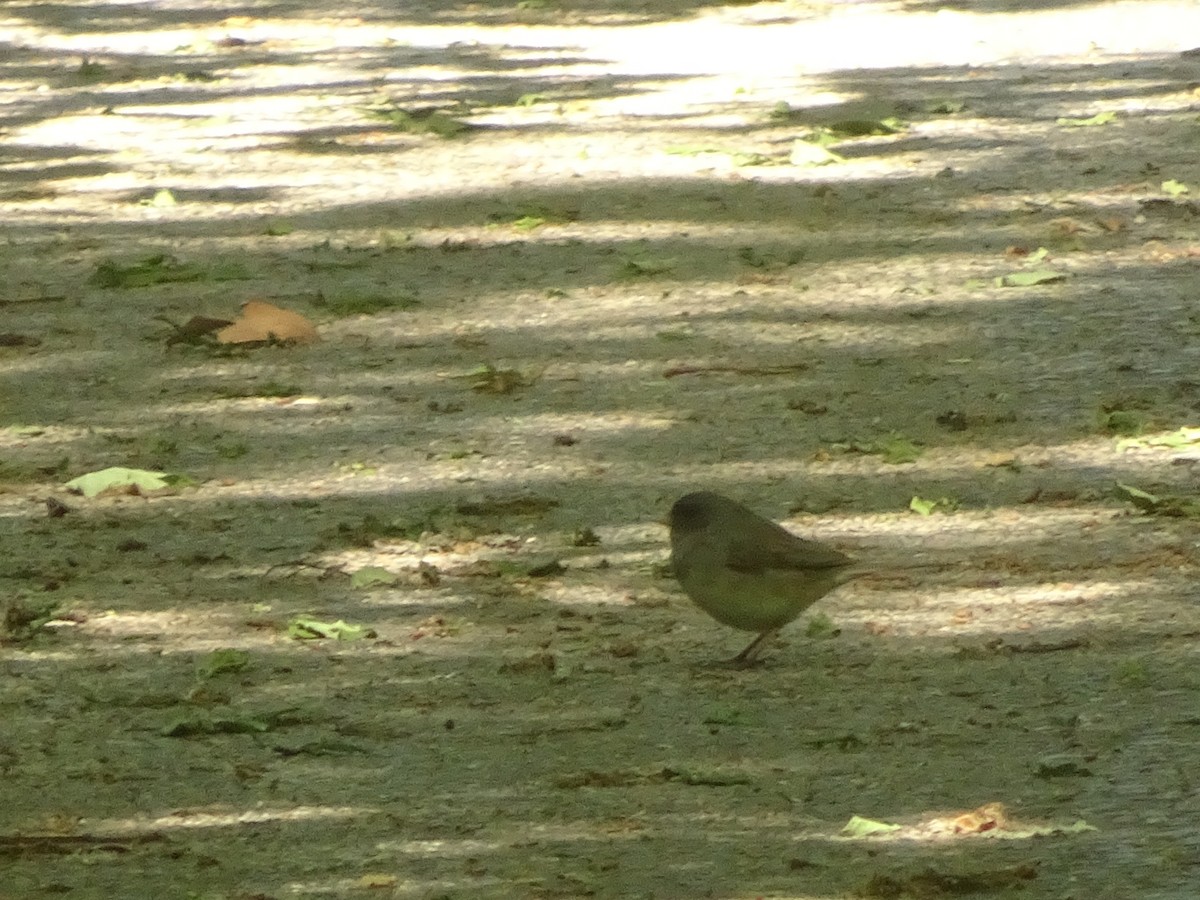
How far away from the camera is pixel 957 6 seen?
17.0 m

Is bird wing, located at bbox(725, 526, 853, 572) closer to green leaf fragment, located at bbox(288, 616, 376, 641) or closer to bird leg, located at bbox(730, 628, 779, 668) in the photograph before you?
bird leg, located at bbox(730, 628, 779, 668)

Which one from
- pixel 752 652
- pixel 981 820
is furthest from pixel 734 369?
pixel 981 820

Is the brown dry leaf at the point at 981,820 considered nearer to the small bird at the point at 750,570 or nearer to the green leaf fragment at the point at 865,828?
the green leaf fragment at the point at 865,828

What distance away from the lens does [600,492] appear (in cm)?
641


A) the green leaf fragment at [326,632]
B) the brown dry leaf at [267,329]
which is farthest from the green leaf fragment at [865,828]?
the brown dry leaf at [267,329]

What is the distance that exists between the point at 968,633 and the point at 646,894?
1.58 meters

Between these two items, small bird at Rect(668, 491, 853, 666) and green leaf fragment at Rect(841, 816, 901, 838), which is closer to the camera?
green leaf fragment at Rect(841, 816, 901, 838)

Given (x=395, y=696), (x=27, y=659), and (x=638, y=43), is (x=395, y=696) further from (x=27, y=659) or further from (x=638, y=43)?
(x=638, y=43)

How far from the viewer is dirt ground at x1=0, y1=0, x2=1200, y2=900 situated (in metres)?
4.21

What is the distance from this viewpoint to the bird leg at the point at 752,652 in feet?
16.8

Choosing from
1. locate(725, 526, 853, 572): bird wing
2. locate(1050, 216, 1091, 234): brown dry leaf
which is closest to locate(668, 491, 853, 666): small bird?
locate(725, 526, 853, 572): bird wing

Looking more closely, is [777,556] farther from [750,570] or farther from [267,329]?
[267,329]

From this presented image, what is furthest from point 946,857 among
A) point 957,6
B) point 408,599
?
point 957,6

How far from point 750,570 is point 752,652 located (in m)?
0.24
